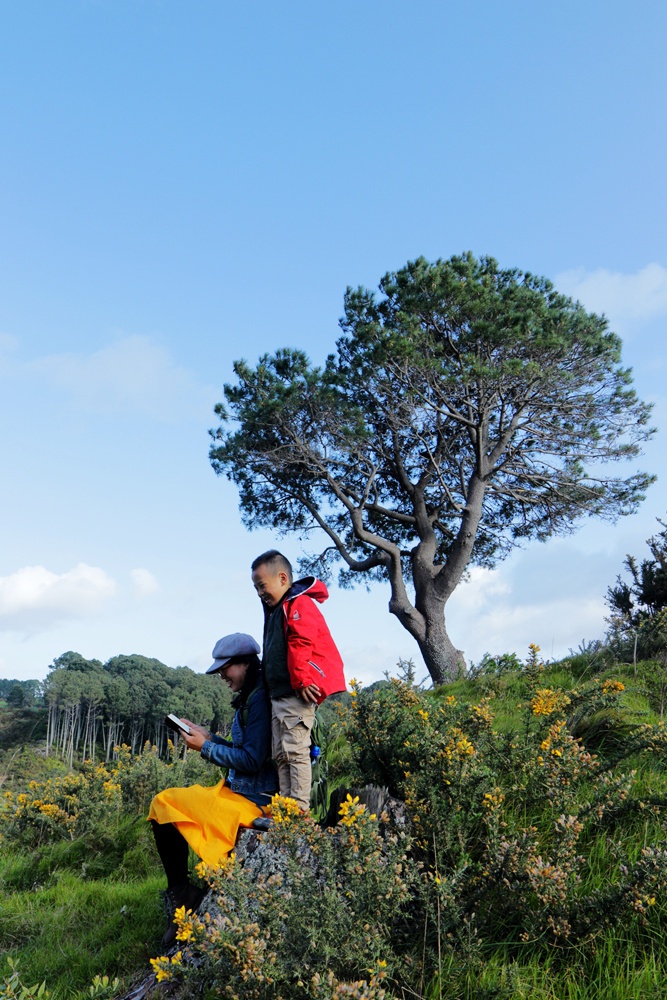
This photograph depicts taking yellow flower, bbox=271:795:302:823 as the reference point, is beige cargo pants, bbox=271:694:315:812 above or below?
above

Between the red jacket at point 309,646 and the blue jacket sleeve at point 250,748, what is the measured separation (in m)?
0.37

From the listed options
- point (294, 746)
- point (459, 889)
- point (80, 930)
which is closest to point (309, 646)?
point (294, 746)

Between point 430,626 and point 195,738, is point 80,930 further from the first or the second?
point 430,626

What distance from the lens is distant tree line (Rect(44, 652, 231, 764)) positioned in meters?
56.3

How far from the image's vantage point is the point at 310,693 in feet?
13.3

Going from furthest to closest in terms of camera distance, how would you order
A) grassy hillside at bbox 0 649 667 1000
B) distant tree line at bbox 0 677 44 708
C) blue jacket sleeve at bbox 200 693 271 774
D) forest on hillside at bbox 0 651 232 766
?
distant tree line at bbox 0 677 44 708, forest on hillside at bbox 0 651 232 766, blue jacket sleeve at bbox 200 693 271 774, grassy hillside at bbox 0 649 667 1000

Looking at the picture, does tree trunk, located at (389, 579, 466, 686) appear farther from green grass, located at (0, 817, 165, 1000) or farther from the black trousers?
the black trousers

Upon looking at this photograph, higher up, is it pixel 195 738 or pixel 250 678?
pixel 250 678

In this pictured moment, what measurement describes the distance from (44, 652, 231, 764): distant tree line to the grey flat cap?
172 ft

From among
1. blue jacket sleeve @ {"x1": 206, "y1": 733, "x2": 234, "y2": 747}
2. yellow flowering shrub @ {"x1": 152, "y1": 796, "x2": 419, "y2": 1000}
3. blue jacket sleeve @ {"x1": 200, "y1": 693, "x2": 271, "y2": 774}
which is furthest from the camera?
blue jacket sleeve @ {"x1": 206, "y1": 733, "x2": 234, "y2": 747}

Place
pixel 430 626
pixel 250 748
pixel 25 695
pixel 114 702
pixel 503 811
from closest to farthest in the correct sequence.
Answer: pixel 503 811
pixel 250 748
pixel 430 626
pixel 114 702
pixel 25 695

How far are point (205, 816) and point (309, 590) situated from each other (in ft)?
4.46

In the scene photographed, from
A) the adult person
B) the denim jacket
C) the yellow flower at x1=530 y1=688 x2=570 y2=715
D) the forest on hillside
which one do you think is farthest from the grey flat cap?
the forest on hillside

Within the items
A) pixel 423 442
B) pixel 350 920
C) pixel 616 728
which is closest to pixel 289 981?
pixel 350 920
